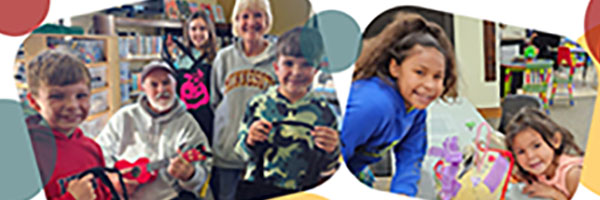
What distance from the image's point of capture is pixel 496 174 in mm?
1888

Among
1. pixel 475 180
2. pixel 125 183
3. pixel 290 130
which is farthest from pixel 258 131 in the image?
pixel 475 180

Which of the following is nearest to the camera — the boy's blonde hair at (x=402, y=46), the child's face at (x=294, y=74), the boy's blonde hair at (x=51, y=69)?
the boy's blonde hair at (x=51, y=69)

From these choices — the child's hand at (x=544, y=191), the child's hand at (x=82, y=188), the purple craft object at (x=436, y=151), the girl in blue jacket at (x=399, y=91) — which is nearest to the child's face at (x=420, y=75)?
the girl in blue jacket at (x=399, y=91)

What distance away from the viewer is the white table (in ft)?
6.16

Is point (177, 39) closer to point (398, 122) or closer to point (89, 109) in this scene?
point (89, 109)

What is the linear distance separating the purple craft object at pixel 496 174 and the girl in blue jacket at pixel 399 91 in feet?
0.66

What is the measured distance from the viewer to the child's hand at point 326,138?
204cm

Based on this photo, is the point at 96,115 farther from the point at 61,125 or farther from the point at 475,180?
the point at 475,180

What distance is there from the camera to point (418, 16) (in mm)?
1890

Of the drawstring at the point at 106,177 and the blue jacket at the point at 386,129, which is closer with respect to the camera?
the drawstring at the point at 106,177

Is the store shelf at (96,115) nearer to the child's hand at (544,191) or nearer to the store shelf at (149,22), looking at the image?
the store shelf at (149,22)

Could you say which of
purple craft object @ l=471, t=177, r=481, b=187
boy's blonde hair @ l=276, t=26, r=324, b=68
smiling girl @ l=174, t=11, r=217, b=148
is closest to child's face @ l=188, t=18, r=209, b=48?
smiling girl @ l=174, t=11, r=217, b=148

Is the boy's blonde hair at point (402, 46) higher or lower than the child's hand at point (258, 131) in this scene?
higher

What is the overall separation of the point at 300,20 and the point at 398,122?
43 cm
